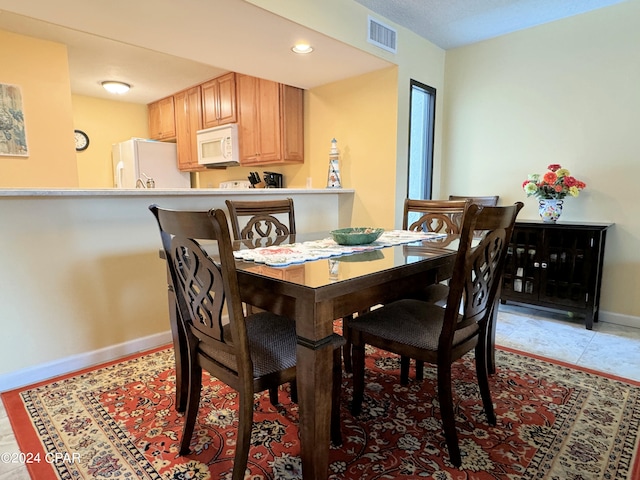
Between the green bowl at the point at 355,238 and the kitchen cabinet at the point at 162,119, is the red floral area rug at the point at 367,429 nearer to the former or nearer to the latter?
the green bowl at the point at 355,238

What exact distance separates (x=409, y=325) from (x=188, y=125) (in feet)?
14.1

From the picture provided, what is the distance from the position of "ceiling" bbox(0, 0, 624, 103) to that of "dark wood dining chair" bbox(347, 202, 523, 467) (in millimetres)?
1763

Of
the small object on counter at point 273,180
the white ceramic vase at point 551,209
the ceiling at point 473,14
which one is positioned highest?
the ceiling at point 473,14

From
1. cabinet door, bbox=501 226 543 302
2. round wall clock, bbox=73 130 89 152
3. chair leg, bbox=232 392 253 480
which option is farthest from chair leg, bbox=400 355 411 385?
round wall clock, bbox=73 130 89 152

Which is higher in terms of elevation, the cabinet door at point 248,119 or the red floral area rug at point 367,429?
the cabinet door at point 248,119

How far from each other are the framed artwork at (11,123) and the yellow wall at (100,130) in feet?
6.08

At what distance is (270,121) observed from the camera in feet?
12.2

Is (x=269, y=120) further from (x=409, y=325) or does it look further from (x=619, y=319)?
(x=619, y=319)

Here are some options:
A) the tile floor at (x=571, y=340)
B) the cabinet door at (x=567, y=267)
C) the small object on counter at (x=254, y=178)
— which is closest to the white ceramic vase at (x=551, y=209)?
the cabinet door at (x=567, y=267)

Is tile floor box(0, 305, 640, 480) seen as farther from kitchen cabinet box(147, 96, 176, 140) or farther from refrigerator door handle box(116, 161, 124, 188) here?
kitchen cabinet box(147, 96, 176, 140)

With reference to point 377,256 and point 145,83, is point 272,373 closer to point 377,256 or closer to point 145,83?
point 377,256

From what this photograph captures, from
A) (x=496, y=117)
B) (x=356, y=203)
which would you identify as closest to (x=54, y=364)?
(x=356, y=203)

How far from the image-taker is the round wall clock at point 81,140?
15.9 feet

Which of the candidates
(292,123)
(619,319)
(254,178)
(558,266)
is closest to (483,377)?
(558,266)
